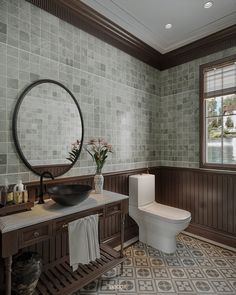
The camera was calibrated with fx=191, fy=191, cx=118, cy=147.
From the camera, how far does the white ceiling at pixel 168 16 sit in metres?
2.01

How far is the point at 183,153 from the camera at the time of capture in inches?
115

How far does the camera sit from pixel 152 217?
2281mm

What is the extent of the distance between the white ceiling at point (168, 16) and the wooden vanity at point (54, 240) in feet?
6.55

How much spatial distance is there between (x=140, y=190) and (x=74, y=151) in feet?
3.34

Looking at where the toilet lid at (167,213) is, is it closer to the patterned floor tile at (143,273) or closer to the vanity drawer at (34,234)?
the patterned floor tile at (143,273)

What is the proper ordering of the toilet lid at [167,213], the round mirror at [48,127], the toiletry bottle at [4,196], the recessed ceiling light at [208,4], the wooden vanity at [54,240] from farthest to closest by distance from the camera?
the toilet lid at [167,213]
the recessed ceiling light at [208,4]
the round mirror at [48,127]
the toiletry bottle at [4,196]
the wooden vanity at [54,240]

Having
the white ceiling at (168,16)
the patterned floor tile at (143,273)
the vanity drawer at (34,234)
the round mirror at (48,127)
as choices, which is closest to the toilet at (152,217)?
the patterned floor tile at (143,273)

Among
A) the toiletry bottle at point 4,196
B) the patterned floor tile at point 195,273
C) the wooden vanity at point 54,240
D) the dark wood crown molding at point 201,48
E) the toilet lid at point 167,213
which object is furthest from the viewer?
the dark wood crown molding at point 201,48

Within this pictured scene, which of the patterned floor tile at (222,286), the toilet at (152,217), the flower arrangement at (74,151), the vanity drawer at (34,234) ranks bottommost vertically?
the patterned floor tile at (222,286)

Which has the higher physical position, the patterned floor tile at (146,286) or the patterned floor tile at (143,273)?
the patterned floor tile at (143,273)

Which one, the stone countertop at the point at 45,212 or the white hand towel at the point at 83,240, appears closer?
the stone countertop at the point at 45,212

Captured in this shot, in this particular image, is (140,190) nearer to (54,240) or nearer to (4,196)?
(54,240)

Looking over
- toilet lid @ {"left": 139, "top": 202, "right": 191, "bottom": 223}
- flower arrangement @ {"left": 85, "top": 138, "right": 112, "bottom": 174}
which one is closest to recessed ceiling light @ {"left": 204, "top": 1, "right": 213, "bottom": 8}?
flower arrangement @ {"left": 85, "top": 138, "right": 112, "bottom": 174}

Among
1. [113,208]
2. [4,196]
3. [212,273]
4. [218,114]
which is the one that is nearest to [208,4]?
[218,114]
